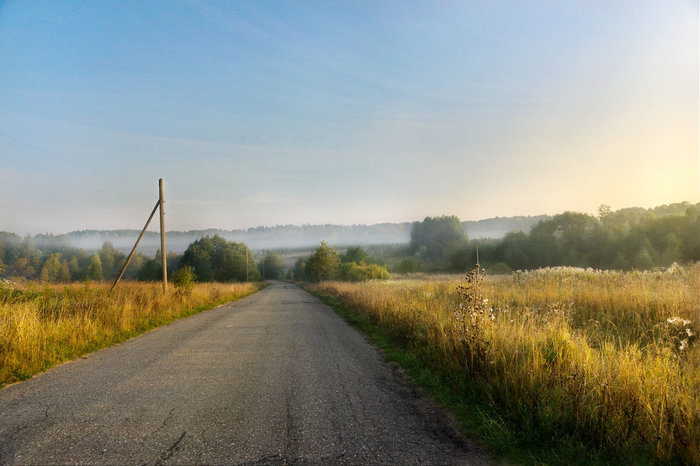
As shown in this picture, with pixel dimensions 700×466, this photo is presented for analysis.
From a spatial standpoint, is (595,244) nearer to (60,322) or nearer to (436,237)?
(436,237)

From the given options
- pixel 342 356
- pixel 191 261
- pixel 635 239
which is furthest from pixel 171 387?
pixel 191 261

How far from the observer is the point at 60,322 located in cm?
862

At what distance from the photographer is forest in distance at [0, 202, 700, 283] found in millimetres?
33812

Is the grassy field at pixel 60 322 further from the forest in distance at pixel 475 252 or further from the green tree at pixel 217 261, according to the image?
the green tree at pixel 217 261

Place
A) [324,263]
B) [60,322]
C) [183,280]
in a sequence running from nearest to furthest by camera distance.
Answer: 1. [60,322]
2. [183,280]
3. [324,263]

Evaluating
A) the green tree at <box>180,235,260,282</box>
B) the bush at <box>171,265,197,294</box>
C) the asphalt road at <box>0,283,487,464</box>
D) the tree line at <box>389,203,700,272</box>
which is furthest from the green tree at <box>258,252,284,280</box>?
the asphalt road at <box>0,283,487,464</box>

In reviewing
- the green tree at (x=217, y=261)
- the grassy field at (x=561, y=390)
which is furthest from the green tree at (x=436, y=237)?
the grassy field at (x=561, y=390)

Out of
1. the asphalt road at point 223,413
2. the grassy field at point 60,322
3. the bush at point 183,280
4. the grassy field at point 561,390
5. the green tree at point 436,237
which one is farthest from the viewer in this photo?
the green tree at point 436,237

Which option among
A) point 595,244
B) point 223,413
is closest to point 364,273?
point 595,244

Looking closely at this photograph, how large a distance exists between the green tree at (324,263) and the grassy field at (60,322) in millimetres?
Result: 40424

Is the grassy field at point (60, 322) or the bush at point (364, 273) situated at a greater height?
the grassy field at point (60, 322)

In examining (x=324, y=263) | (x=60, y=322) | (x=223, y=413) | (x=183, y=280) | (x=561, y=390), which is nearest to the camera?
(x=561, y=390)

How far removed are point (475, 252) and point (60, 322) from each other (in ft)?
226

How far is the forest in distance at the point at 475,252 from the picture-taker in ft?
111
